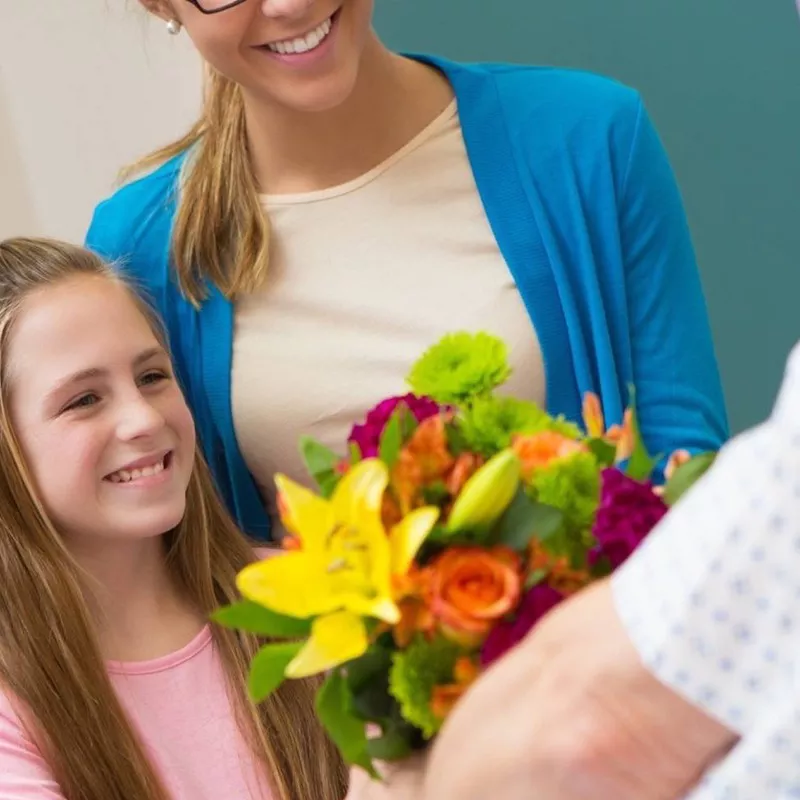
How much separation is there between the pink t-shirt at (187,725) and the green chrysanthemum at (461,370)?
53 cm

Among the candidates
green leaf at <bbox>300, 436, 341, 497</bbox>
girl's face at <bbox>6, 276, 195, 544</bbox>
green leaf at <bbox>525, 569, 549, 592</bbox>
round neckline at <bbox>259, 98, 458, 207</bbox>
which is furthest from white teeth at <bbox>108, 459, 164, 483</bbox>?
green leaf at <bbox>525, 569, 549, 592</bbox>

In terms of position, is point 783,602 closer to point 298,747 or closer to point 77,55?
point 298,747

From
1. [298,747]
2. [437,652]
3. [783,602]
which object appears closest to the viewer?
[783,602]

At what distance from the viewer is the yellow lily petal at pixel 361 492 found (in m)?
0.46

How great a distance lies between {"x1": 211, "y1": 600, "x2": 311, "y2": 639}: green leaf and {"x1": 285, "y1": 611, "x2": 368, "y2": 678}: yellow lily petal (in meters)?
0.03

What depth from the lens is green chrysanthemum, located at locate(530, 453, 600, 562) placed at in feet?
1.57

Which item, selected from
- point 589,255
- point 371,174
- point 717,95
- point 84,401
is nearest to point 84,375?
point 84,401

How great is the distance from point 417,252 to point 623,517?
586 millimetres

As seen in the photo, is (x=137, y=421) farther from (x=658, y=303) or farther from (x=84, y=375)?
(x=658, y=303)

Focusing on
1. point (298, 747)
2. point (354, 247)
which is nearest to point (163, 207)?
point (354, 247)

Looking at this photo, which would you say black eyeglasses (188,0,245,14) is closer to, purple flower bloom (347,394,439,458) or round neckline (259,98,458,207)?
round neckline (259,98,458,207)

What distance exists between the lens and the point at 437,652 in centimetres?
45

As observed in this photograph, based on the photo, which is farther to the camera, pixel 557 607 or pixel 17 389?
pixel 17 389

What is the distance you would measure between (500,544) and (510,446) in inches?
2.2
